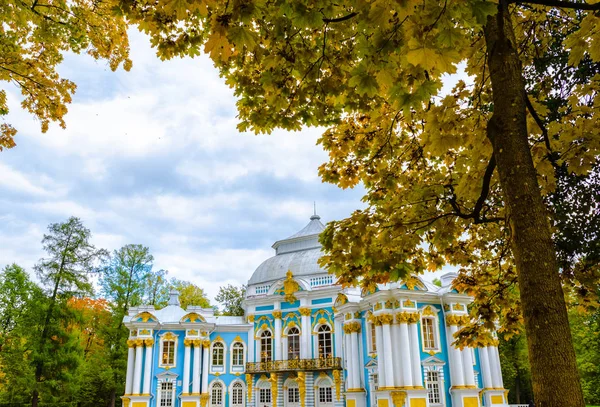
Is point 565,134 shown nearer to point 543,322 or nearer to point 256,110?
point 543,322

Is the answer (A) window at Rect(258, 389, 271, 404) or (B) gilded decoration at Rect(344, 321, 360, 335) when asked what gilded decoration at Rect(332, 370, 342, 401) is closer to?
(B) gilded decoration at Rect(344, 321, 360, 335)

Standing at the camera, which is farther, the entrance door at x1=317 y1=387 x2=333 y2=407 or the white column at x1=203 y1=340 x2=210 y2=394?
the white column at x1=203 y1=340 x2=210 y2=394

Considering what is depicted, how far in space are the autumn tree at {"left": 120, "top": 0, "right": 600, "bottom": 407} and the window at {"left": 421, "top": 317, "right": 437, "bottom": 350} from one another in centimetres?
1390

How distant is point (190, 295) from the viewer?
35.7m

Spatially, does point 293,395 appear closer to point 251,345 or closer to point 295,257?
point 251,345

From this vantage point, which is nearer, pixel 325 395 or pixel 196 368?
pixel 325 395

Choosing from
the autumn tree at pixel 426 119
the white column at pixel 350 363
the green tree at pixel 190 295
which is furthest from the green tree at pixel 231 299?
the autumn tree at pixel 426 119

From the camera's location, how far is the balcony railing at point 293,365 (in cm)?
2331

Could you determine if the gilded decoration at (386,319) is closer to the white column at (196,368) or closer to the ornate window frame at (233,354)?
the ornate window frame at (233,354)

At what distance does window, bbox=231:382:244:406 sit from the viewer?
981 inches

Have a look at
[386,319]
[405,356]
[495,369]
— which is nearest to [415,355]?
[405,356]

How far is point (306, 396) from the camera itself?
2367 cm

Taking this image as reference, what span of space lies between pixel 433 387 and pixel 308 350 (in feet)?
24.8

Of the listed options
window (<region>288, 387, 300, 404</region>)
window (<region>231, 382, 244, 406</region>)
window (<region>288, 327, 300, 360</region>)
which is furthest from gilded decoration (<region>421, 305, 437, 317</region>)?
window (<region>231, 382, 244, 406</region>)
